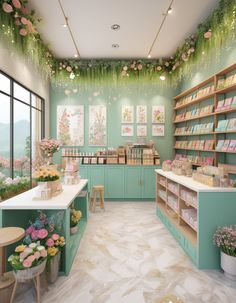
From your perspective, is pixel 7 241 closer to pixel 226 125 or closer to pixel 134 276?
pixel 134 276

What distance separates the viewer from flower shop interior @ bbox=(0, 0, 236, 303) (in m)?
2.45

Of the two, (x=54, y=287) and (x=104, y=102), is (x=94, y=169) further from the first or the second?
(x=54, y=287)

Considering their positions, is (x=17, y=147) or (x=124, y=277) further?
(x=17, y=147)

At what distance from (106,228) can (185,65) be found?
4101 millimetres

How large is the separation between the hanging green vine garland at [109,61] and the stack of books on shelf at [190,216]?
9.07 feet

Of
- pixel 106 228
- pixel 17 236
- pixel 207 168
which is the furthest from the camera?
pixel 106 228

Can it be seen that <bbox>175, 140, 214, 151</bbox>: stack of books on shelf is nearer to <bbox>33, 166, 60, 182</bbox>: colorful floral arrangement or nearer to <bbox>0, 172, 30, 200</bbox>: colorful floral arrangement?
<bbox>33, 166, 60, 182</bbox>: colorful floral arrangement

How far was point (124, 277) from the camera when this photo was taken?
2.58m

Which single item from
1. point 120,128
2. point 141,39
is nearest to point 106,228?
point 120,128

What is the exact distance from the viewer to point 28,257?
206 centimetres

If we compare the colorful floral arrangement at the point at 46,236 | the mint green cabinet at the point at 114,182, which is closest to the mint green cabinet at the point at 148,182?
the mint green cabinet at the point at 114,182

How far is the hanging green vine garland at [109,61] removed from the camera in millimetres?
3484

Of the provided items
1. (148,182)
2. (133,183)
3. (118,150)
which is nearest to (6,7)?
(118,150)

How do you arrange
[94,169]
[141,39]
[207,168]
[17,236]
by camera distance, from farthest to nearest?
[94,169] → [141,39] → [207,168] → [17,236]
